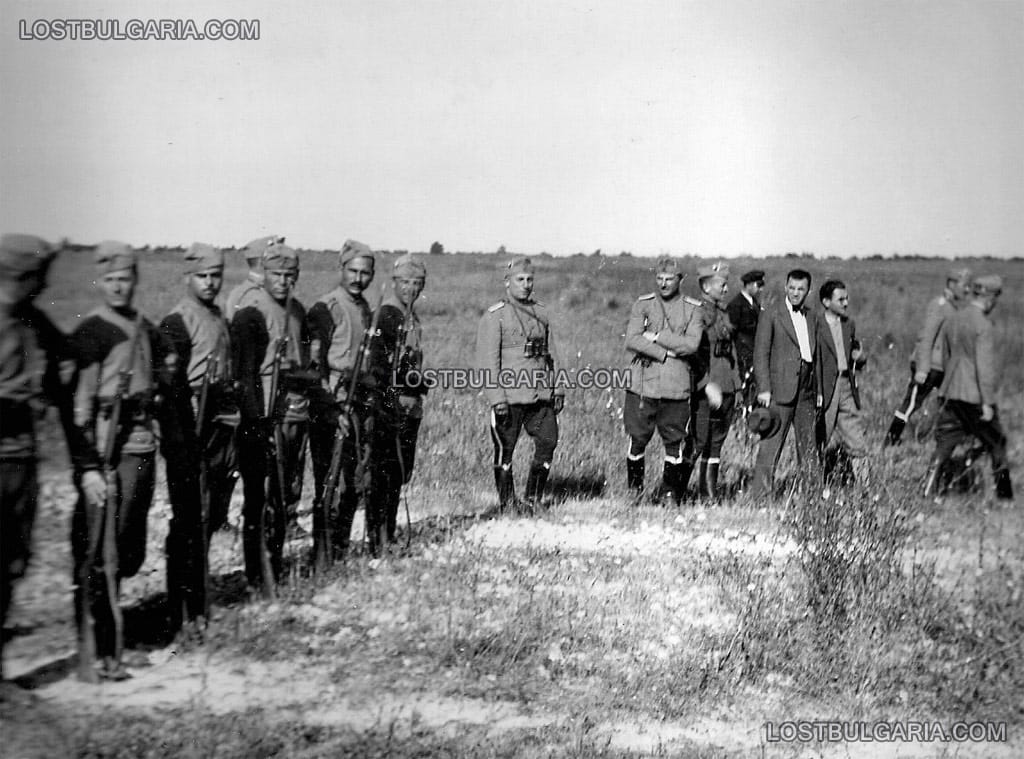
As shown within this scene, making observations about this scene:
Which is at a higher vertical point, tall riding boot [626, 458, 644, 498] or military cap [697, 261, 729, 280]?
military cap [697, 261, 729, 280]

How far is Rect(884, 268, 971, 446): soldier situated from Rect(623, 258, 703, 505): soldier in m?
1.90

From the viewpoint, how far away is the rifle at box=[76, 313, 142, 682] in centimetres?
396

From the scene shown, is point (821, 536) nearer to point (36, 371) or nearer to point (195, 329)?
point (195, 329)

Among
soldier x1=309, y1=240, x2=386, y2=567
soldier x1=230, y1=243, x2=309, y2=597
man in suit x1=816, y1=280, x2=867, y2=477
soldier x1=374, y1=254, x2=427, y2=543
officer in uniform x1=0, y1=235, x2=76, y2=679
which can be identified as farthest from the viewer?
man in suit x1=816, y1=280, x2=867, y2=477

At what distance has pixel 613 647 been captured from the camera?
4727 millimetres

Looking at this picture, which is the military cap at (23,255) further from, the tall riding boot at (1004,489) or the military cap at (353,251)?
the tall riding boot at (1004,489)

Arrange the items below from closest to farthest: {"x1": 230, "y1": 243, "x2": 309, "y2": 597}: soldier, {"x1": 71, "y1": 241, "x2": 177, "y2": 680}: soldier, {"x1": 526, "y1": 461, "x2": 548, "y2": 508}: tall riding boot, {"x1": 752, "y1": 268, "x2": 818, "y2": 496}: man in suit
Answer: {"x1": 71, "y1": 241, "x2": 177, "y2": 680}: soldier
{"x1": 230, "y1": 243, "x2": 309, "y2": 597}: soldier
{"x1": 526, "y1": 461, "x2": 548, "y2": 508}: tall riding boot
{"x1": 752, "y1": 268, "x2": 818, "y2": 496}: man in suit

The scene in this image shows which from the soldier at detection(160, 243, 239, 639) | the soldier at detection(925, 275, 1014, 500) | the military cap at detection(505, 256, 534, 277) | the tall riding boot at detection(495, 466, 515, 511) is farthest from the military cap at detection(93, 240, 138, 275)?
the soldier at detection(925, 275, 1014, 500)

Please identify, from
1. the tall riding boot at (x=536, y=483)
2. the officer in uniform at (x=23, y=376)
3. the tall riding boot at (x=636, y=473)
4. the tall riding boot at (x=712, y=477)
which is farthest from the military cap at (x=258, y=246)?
the tall riding boot at (x=712, y=477)

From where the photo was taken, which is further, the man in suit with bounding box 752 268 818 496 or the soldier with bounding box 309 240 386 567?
the man in suit with bounding box 752 268 818 496

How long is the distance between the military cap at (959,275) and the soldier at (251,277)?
4.90m

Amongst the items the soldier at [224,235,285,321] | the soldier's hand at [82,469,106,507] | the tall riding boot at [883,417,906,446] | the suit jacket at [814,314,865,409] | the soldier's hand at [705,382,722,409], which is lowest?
the tall riding boot at [883,417,906,446]

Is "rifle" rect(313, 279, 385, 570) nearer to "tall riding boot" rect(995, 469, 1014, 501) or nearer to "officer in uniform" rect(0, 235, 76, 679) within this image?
"officer in uniform" rect(0, 235, 76, 679)

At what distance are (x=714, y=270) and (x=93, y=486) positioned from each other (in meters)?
4.99
